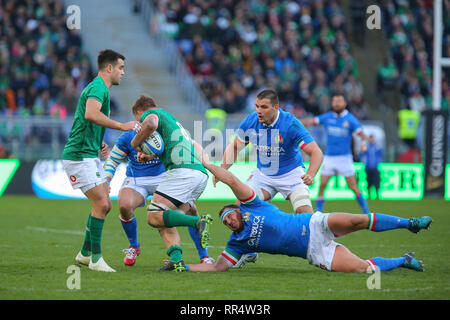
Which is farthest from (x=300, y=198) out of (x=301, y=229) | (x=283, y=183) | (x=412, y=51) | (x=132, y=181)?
(x=412, y=51)

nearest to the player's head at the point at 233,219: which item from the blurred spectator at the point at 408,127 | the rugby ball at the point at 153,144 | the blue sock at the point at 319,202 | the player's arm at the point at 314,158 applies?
the rugby ball at the point at 153,144

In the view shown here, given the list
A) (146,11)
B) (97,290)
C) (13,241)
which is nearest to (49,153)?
(13,241)

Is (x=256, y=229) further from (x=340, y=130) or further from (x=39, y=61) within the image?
(x=39, y=61)

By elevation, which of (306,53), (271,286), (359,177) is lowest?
(359,177)

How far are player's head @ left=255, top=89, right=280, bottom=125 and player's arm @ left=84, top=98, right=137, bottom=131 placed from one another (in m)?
1.96

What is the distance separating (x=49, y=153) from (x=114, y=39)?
959 cm

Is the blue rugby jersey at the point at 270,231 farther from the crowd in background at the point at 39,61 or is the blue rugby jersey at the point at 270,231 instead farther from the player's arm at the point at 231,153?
the crowd in background at the point at 39,61

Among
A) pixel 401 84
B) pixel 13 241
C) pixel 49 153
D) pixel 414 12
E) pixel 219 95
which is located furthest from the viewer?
pixel 414 12

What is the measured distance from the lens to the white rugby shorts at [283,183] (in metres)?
10.0

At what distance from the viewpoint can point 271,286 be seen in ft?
24.7

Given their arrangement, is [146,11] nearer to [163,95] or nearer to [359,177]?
[163,95]

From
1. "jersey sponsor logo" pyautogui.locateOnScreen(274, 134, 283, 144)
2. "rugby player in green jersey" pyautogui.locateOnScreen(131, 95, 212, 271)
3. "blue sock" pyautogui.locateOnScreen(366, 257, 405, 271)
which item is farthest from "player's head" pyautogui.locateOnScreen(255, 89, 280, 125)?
"blue sock" pyautogui.locateOnScreen(366, 257, 405, 271)

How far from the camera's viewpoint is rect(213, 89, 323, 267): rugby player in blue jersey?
965cm

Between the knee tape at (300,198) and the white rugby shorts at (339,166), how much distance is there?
5.77 metres
